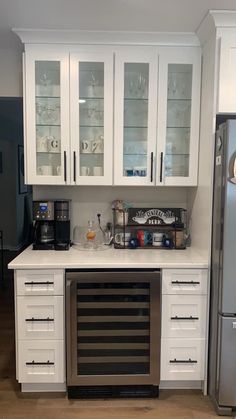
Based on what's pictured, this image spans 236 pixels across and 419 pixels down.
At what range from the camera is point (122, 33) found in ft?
7.63

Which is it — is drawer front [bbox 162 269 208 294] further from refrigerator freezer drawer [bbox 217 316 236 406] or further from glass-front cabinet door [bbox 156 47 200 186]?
glass-front cabinet door [bbox 156 47 200 186]

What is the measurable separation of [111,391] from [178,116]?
2036 millimetres

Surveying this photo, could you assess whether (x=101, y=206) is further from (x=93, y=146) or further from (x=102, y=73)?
(x=102, y=73)

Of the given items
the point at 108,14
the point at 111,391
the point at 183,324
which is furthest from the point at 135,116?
the point at 111,391

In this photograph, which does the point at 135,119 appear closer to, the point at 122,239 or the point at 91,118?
the point at 91,118

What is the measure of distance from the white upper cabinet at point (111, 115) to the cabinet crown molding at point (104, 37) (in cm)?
4

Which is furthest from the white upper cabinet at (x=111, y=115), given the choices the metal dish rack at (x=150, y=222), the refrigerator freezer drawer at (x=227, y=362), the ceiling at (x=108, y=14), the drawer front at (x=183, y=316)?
the refrigerator freezer drawer at (x=227, y=362)

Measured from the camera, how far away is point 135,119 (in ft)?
8.21

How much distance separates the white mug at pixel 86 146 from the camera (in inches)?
99.0

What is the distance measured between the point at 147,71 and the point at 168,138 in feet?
1.68

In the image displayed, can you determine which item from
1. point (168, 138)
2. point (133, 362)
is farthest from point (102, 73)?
point (133, 362)

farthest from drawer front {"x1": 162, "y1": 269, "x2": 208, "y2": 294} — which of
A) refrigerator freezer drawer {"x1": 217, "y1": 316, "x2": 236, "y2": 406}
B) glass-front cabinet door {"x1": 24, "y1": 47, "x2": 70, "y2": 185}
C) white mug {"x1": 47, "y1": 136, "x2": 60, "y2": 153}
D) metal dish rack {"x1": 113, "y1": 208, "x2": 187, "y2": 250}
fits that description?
white mug {"x1": 47, "y1": 136, "x2": 60, "y2": 153}

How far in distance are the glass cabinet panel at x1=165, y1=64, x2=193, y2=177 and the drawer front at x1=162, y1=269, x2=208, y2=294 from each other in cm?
75

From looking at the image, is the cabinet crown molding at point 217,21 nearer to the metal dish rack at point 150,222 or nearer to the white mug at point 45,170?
the metal dish rack at point 150,222
